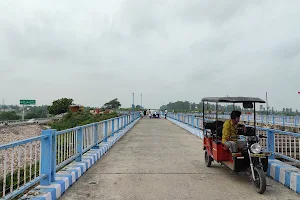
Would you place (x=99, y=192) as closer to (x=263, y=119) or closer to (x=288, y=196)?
(x=288, y=196)

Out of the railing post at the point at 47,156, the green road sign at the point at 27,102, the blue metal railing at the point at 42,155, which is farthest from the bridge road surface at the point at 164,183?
the green road sign at the point at 27,102

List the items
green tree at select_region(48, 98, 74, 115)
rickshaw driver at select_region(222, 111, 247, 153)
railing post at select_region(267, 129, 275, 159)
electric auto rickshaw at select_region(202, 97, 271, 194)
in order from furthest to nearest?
green tree at select_region(48, 98, 74, 115) < railing post at select_region(267, 129, 275, 159) < rickshaw driver at select_region(222, 111, 247, 153) < electric auto rickshaw at select_region(202, 97, 271, 194)

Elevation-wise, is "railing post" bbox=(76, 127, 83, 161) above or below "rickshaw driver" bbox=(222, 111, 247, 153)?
below

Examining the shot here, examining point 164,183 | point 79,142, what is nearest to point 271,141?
point 164,183

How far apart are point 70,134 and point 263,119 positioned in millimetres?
24068

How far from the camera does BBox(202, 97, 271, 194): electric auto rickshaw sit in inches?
179

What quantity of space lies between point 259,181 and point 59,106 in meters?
84.5

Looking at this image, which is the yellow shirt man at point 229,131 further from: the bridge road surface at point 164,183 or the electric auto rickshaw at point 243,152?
the bridge road surface at point 164,183

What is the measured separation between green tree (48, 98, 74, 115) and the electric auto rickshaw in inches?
3208

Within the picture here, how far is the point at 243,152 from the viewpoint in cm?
482

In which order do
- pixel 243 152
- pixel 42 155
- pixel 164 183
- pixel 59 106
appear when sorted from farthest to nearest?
pixel 59 106 → pixel 164 183 → pixel 243 152 → pixel 42 155

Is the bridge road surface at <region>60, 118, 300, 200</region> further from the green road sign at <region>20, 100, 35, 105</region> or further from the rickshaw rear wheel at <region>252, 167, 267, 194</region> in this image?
the green road sign at <region>20, 100, 35, 105</region>

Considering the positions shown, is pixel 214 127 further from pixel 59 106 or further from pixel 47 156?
pixel 59 106

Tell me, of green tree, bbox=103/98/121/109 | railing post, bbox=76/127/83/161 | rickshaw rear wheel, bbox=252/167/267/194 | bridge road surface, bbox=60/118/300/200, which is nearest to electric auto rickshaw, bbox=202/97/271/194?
rickshaw rear wheel, bbox=252/167/267/194
